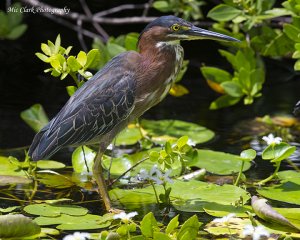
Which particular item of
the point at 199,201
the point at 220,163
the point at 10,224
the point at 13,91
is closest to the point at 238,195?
the point at 199,201

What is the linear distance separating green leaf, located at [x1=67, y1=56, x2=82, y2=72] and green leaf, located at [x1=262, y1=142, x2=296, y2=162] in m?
1.07

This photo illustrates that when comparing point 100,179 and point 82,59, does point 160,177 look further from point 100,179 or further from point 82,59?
point 82,59

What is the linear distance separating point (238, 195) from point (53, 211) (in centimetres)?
95

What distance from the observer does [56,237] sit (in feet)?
12.3

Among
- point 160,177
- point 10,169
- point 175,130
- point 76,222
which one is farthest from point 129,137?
point 76,222

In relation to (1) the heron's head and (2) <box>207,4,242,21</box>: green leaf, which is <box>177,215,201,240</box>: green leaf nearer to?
(1) the heron's head

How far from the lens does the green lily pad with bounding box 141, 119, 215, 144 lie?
543cm

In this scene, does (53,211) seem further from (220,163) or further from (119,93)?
(220,163)

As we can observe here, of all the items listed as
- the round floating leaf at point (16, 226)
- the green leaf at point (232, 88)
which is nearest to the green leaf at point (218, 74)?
the green leaf at point (232, 88)

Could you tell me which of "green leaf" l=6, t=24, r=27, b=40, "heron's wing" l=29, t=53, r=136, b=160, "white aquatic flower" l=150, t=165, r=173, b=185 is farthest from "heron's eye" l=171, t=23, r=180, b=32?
"green leaf" l=6, t=24, r=27, b=40

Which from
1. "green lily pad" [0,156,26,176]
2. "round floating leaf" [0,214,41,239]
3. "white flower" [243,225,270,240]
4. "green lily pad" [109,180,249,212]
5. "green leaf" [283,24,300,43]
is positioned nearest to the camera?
"white flower" [243,225,270,240]

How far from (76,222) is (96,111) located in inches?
28.3

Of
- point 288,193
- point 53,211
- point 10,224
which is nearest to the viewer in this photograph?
point 10,224

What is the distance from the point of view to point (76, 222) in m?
3.85
